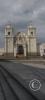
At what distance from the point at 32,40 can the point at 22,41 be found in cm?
480

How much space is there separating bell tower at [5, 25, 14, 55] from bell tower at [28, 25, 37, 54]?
6369 millimetres

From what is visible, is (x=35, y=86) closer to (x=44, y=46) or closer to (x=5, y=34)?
(x=5, y=34)

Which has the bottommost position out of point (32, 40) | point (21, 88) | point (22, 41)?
point (21, 88)

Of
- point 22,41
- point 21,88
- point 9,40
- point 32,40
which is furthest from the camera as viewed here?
point 32,40

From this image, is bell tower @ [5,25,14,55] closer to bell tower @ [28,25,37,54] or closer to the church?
the church

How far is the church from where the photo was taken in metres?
91.4

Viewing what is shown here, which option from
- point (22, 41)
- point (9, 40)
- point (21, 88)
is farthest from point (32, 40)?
point (21, 88)

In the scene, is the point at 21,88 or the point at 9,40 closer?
the point at 21,88

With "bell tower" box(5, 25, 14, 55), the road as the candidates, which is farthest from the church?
the road

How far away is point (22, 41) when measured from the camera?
303ft

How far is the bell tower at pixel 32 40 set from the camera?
93.6m

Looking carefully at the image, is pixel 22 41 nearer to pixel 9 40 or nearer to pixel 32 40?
pixel 9 40

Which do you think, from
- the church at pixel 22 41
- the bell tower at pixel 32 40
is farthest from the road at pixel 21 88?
the bell tower at pixel 32 40

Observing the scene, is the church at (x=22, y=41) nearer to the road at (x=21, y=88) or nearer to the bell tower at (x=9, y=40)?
the bell tower at (x=9, y=40)
